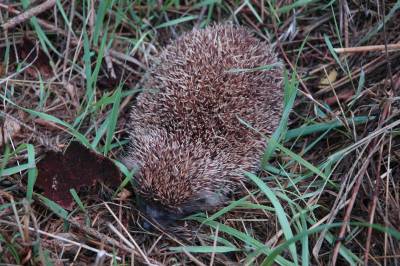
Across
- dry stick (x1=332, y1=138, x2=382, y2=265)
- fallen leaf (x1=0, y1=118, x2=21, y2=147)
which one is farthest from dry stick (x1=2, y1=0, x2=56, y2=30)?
dry stick (x1=332, y1=138, x2=382, y2=265)

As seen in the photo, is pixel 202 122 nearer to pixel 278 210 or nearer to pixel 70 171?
pixel 278 210

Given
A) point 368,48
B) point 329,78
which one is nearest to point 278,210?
point 329,78

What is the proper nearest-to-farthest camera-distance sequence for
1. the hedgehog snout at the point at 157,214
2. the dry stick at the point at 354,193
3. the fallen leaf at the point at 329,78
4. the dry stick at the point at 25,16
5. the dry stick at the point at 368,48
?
the dry stick at the point at 354,193 → the hedgehog snout at the point at 157,214 → the dry stick at the point at 368,48 → the dry stick at the point at 25,16 → the fallen leaf at the point at 329,78

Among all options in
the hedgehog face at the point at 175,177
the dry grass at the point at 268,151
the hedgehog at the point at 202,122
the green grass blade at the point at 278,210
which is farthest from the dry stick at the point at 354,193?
the hedgehog face at the point at 175,177

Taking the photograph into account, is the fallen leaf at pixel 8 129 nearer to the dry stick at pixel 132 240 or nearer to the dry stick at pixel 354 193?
the dry stick at pixel 132 240

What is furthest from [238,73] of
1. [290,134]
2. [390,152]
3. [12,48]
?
[12,48]

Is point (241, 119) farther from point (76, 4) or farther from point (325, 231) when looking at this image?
point (76, 4)
